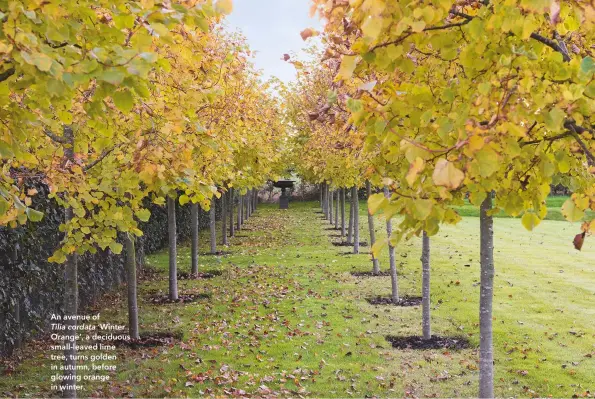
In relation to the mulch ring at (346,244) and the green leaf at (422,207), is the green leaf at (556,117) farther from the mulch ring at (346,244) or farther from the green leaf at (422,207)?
the mulch ring at (346,244)

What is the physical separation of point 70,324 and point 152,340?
313 cm

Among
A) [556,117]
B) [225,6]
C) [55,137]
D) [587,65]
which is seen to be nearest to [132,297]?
[55,137]

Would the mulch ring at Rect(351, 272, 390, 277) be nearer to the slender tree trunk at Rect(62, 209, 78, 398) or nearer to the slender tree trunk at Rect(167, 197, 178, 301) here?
the slender tree trunk at Rect(167, 197, 178, 301)

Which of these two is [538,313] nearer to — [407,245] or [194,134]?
[194,134]

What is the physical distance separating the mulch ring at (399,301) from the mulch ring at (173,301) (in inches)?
151

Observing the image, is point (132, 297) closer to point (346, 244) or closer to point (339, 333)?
point (339, 333)

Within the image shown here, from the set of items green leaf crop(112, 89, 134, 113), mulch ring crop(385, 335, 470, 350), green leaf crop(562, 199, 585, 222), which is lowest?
mulch ring crop(385, 335, 470, 350)

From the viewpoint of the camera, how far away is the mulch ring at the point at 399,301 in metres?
A: 12.3

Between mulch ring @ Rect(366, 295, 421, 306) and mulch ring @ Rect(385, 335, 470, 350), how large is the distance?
2.51m

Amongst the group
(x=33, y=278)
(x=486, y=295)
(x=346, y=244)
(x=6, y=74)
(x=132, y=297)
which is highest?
(x=6, y=74)

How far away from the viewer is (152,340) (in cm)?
952

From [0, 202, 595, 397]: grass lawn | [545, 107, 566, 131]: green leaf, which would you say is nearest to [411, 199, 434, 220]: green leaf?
[545, 107, 566, 131]: green leaf

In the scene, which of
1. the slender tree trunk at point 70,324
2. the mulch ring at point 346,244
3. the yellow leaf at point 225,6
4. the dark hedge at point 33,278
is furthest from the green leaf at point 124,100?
the mulch ring at point 346,244

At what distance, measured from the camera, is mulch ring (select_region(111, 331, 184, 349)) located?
9.34 metres
